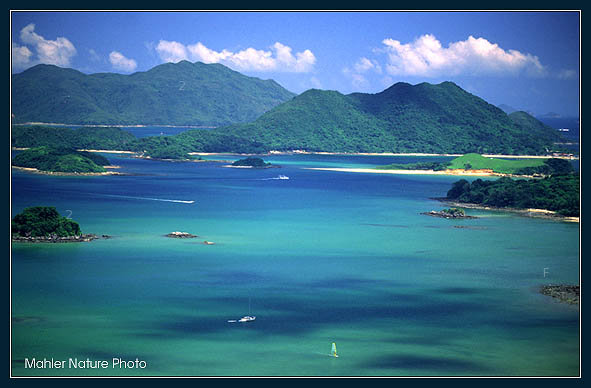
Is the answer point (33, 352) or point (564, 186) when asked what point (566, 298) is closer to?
point (33, 352)

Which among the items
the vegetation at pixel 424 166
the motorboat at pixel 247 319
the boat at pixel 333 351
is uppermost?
the vegetation at pixel 424 166

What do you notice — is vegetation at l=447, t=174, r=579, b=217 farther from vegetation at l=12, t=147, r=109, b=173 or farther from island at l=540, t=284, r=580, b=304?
vegetation at l=12, t=147, r=109, b=173

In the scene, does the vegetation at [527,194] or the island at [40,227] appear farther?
the vegetation at [527,194]

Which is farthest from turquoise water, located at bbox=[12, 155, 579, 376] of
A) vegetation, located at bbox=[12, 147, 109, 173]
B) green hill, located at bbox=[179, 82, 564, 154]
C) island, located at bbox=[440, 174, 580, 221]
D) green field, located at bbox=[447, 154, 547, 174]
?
green hill, located at bbox=[179, 82, 564, 154]

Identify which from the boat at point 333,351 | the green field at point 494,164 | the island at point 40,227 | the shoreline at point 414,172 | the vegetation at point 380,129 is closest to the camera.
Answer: the boat at point 333,351

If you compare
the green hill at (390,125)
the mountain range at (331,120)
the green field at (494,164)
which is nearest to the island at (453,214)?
the green field at (494,164)

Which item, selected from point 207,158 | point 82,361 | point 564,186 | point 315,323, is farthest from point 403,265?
point 207,158

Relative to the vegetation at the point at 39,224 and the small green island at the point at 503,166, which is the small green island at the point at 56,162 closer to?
the small green island at the point at 503,166
